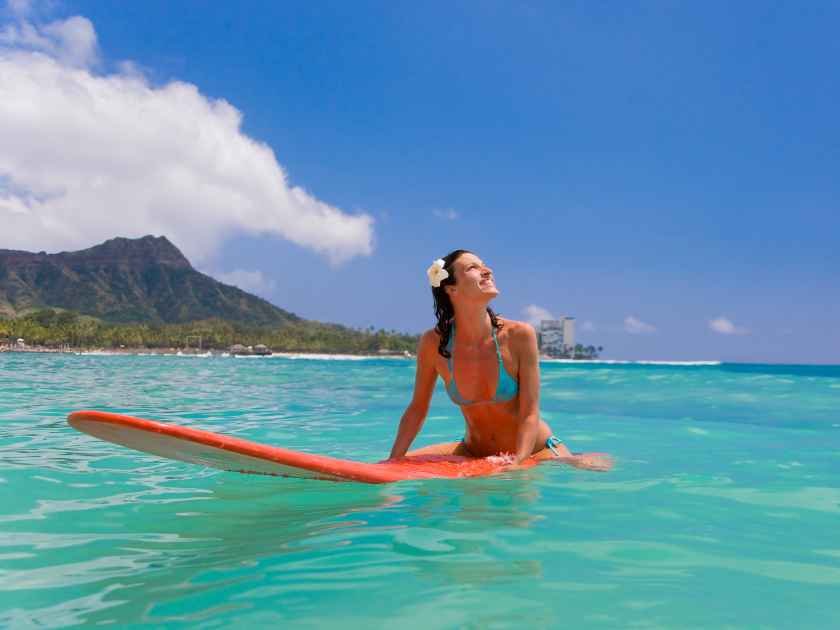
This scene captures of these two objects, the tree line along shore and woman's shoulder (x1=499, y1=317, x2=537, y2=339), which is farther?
the tree line along shore

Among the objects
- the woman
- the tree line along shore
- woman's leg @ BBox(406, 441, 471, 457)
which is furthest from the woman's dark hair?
the tree line along shore

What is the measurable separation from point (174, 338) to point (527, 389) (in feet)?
457

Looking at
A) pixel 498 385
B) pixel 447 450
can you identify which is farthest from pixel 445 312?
pixel 447 450

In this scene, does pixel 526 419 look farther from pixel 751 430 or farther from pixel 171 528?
pixel 751 430

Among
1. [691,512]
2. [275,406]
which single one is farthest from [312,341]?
[691,512]

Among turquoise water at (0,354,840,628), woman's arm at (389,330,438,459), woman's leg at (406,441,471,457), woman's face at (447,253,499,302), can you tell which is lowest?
turquoise water at (0,354,840,628)

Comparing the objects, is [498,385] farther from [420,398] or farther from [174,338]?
[174,338]

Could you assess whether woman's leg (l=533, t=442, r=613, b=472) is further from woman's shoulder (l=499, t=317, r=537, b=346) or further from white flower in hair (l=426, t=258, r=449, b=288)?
white flower in hair (l=426, t=258, r=449, b=288)

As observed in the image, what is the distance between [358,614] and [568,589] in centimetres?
72

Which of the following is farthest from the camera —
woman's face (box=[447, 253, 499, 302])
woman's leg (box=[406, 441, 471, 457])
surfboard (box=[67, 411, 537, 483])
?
woman's leg (box=[406, 441, 471, 457])

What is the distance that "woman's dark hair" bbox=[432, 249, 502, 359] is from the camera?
445 cm

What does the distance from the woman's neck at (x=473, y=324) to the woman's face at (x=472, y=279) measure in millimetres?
103

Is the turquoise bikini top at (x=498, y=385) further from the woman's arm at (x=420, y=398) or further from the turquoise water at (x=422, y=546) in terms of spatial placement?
the turquoise water at (x=422, y=546)

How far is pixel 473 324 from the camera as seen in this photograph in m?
4.45
